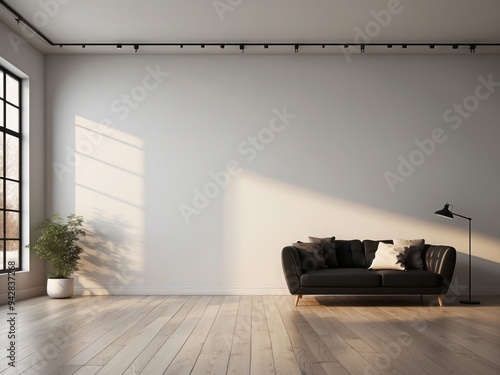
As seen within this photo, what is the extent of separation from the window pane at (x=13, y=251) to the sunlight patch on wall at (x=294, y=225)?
2.89 meters

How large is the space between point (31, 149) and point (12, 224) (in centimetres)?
110

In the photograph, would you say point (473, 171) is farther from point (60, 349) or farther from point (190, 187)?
point (60, 349)

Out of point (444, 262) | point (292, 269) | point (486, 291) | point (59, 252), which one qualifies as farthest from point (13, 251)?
point (486, 291)

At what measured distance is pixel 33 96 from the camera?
336 inches

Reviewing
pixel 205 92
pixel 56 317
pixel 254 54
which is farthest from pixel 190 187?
pixel 56 317

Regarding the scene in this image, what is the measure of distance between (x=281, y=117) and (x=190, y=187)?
5.57 feet

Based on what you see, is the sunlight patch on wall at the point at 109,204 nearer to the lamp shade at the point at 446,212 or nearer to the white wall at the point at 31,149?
the white wall at the point at 31,149

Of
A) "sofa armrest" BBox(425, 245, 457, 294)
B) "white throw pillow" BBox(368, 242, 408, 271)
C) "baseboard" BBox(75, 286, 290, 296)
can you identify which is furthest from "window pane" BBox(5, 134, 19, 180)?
"sofa armrest" BBox(425, 245, 457, 294)

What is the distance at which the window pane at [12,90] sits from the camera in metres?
8.10

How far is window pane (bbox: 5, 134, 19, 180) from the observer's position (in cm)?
800

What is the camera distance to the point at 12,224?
26.5ft

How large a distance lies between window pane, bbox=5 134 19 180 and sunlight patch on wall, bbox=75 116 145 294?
885mm

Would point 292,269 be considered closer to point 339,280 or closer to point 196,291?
point 339,280

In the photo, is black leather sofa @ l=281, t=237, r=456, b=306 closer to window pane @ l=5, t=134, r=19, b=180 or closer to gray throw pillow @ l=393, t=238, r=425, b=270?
gray throw pillow @ l=393, t=238, r=425, b=270
